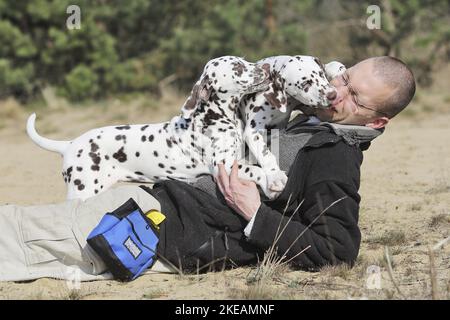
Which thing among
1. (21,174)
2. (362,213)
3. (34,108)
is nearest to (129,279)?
(362,213)

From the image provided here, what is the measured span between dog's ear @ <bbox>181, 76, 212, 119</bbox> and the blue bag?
88cm

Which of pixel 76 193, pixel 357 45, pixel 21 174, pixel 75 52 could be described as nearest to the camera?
pixel 76 193

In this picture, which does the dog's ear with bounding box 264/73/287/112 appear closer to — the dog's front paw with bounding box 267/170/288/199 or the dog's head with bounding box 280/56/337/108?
the dog's head with bounding box 280/56/337/108

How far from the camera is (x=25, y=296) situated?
4.13 meters

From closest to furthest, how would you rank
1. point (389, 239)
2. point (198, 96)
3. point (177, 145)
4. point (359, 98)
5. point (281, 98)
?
1. point (359, 98)
2. point (281, 98)
3. point (198, 96)
4. point (177, 145)
5. point (389, 239)

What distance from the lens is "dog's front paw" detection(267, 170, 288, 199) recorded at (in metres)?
4.42

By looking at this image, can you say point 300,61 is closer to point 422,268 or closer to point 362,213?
point 422,268

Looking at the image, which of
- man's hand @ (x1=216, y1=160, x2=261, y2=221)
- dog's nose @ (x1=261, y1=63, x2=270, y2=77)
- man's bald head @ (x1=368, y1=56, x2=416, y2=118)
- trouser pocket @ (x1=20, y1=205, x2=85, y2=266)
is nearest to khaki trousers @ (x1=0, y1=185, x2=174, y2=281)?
trouser pocket @ (x1=20, y1=205, x2=85, y2=266)

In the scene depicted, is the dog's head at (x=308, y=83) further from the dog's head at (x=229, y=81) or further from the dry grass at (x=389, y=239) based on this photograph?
the dry grass at (x=389, y=239)

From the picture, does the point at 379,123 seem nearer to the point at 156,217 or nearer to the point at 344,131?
the point at 344,131

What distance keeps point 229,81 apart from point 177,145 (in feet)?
2.08

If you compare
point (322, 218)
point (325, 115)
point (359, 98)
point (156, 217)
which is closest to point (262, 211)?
point (322, 218)

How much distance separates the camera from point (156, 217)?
4438mm

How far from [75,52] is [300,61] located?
12559 millimetres
